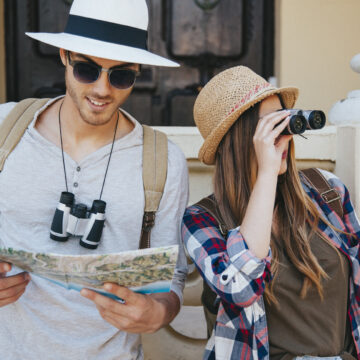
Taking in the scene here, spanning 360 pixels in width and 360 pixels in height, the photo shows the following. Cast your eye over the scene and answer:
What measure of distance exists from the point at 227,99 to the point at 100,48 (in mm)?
391

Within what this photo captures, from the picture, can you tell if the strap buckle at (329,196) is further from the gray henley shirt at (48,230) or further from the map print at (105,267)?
the map print at (105,267)

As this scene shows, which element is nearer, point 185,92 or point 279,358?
point 279,358

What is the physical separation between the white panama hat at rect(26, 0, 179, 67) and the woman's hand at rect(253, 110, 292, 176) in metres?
0.35

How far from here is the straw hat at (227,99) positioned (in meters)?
1.66

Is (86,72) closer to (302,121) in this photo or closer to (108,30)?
(108,30)

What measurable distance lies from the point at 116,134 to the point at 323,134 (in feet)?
2.84

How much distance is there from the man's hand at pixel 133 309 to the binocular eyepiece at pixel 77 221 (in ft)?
0.62

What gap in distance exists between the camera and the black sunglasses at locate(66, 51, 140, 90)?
1591mm

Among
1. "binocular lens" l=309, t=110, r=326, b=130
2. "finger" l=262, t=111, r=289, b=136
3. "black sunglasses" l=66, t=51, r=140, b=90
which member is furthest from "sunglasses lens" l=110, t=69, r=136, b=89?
"binocular lens" l=309, t=110, r=326, b=130

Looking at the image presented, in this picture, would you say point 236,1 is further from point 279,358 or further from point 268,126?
point 279,358

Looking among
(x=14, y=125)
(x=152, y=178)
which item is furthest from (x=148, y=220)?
(x=14, y=125)

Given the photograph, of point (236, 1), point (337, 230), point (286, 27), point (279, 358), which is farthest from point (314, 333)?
point (236, 1)

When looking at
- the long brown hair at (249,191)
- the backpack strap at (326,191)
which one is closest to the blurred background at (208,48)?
the backpack strap at (326,191)

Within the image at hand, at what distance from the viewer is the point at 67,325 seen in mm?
1548
